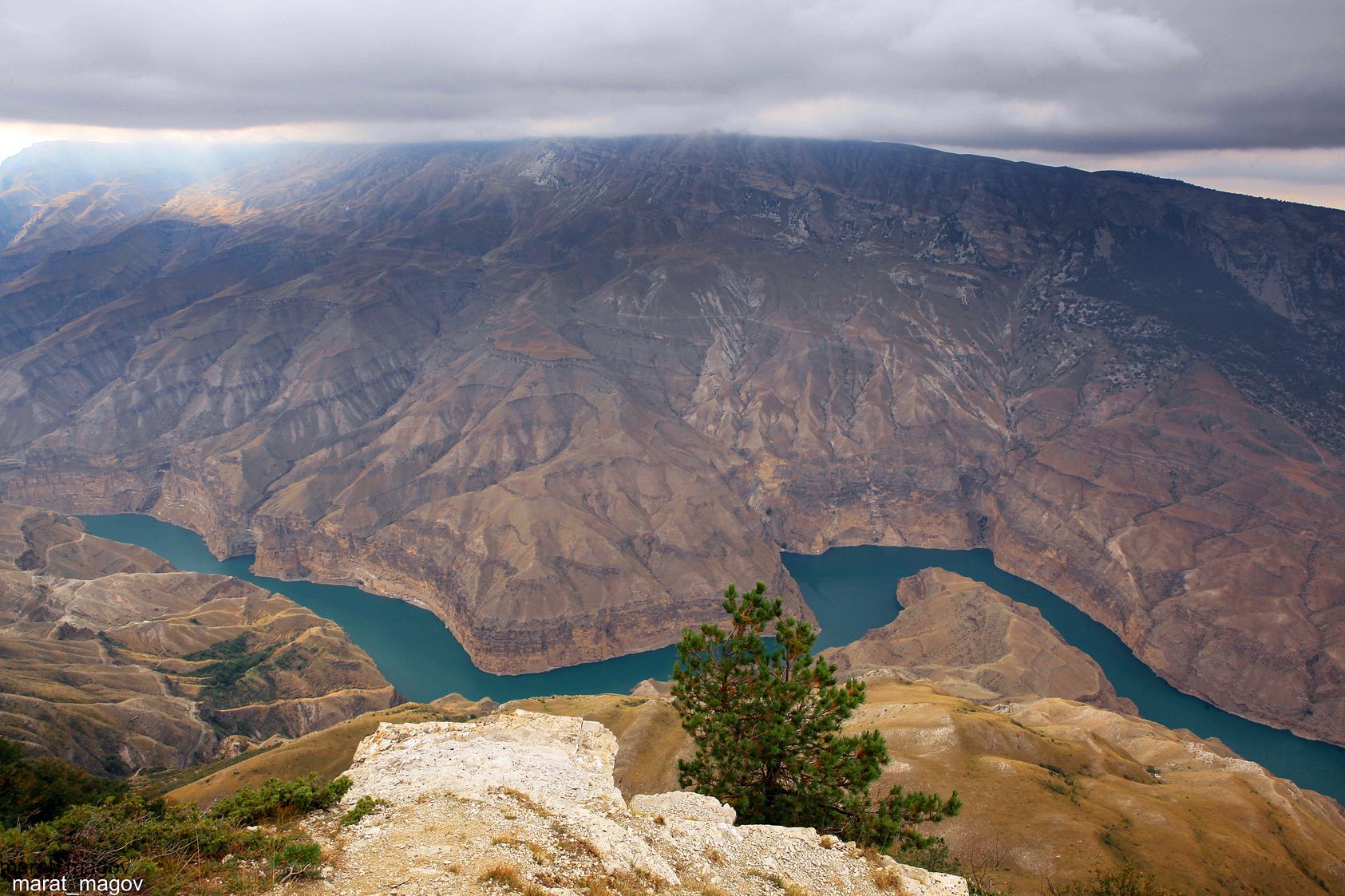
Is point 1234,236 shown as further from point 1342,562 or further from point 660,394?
point 660,394

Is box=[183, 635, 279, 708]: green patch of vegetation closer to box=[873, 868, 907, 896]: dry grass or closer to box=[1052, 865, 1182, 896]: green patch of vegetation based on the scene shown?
box=[873, 868, 907, 896]: dry grass

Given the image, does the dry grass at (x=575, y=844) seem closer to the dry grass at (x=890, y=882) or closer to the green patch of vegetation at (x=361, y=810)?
the green patch of vegetation at (x=361, y=810)

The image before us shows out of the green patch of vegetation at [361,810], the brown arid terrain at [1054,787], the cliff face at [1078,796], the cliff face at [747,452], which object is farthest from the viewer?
the cliff face at [747,452]

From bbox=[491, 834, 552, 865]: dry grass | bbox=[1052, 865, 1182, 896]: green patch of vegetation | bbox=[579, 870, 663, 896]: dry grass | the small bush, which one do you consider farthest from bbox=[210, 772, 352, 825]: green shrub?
bbox=[1052, 865, 1182, 896]: green patch of vegetation

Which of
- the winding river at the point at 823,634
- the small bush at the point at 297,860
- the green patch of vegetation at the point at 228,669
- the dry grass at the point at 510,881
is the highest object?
the small bush at the point at 297,860

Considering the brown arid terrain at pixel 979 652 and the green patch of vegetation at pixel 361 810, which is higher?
the green patch of vegetation at pixel 361 810

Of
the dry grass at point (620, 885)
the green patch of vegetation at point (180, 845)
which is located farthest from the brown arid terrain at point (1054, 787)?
the green patch of vegetation at point (180, 845)
